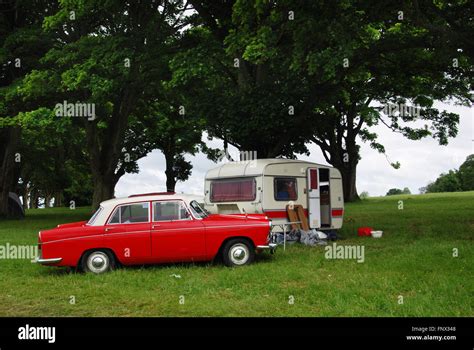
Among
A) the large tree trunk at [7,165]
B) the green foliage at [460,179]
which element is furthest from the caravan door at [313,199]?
the green foliage at [460,179]

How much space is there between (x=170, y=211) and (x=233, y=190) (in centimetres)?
519

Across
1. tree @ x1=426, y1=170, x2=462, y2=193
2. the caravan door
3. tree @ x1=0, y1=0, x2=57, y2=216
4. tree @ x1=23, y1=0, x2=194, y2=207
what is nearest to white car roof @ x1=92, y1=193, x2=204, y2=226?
the caravan door

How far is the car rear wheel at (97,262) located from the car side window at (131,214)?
0.75m

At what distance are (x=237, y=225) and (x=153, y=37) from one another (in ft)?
45.0

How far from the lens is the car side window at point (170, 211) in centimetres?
1112

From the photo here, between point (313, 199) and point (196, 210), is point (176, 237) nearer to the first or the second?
point (196, 210)

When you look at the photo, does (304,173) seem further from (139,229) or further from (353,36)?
(139,229)

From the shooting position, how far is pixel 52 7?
26.3 meters

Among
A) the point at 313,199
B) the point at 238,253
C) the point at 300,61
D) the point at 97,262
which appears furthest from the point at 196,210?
the point at 300,61

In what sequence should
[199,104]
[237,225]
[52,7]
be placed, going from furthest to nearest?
[52,7], [199,104], [237,225]

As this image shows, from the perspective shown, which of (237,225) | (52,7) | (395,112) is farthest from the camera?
(395,112)

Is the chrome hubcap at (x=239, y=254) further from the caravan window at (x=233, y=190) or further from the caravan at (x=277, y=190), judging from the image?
the caravan window at (x=233, y=190)

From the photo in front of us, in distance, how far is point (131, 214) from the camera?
11.1 metres
